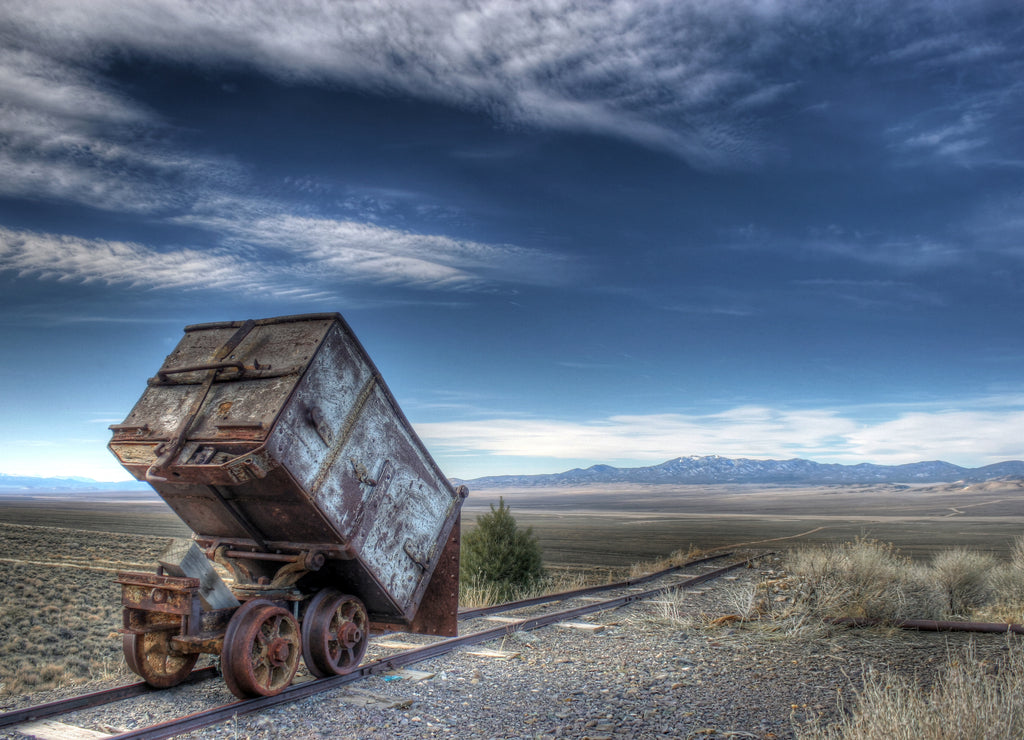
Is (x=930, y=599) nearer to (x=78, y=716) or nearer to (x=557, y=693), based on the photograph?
(x=557, y=693)

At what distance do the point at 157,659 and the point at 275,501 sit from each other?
5.61 ft

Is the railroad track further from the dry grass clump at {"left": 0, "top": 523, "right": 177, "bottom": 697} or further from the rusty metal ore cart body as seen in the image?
the dry grass clump at {"left": 0, "top": 523, "right": 177, "bottom": 697}

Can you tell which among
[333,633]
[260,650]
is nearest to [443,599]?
[333,633]

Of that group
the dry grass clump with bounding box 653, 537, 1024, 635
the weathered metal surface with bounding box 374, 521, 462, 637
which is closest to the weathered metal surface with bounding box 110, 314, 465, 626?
the weathered metal surface with bounding box 374, 521, 462, 637

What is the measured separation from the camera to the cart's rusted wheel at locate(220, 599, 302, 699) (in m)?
5.55

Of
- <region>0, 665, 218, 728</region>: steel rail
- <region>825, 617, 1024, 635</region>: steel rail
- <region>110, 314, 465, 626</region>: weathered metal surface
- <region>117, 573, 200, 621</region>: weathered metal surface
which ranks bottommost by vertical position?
<region>825, 617, 1024, 635</region>: steel rail

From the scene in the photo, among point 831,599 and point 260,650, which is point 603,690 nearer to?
point 260,650

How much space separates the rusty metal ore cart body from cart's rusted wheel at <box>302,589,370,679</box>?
12 mm

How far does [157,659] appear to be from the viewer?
20.0ft

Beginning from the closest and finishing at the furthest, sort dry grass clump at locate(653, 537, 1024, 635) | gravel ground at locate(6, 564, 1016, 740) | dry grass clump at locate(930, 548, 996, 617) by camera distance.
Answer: gravel ground at locate(6, 564, 1016, 740) → dry grass clump at locate(653, 537, 1024, 635) → dry grass clump at locate(930, 548, 996, 617)

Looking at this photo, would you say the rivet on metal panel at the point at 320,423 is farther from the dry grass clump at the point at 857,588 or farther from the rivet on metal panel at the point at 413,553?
the dry grass clump at the point at 857,588

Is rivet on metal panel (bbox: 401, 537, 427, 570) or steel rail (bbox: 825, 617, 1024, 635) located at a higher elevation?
rivet on metal panel (bbox: 401, 537, 427, 570)

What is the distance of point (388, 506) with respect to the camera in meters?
6.81

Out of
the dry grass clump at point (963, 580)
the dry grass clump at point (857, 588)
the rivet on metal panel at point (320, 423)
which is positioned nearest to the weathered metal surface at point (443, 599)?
the rivet on metal panel at point (320, 423)
